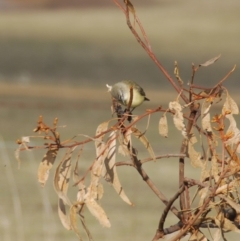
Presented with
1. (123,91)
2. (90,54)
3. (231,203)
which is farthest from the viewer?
(90,54)

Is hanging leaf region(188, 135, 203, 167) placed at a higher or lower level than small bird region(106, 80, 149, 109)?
lower

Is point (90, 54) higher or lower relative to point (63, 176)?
higher

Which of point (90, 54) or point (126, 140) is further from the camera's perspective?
point (90, 54)

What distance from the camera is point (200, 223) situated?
559mm

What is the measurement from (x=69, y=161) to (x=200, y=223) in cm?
14

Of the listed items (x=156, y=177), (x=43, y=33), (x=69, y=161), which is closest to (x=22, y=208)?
(x=156, y=177)

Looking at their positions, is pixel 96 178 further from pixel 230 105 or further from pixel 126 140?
pixel 230 105

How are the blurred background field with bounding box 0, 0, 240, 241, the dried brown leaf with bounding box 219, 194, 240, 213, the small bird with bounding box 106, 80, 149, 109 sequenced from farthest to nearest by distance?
the blurred background field with bounding box 0, 0, 240, 241, the small bird with bounding box 106, 80, 149, 109, the dried brown leaf with bounding box 219, 194, 240, 213

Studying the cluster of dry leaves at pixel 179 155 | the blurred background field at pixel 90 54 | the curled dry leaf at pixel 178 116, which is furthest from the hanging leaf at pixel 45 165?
the blurred background field at pixel 90 54

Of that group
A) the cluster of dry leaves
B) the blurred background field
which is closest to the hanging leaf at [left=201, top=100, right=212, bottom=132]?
the cluster of dry leaves

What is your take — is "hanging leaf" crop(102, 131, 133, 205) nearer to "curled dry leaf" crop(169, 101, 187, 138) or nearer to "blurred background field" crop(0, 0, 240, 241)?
"curled dry leaf" crop(169, 101, 187, 138)

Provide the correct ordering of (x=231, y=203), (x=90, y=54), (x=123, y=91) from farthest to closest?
(x=90, y=54) → (x=123, y=91) → (x=231, y=203)

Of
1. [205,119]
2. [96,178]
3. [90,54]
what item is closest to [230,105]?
[205,119]

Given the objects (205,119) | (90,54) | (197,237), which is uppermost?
(90,54)
